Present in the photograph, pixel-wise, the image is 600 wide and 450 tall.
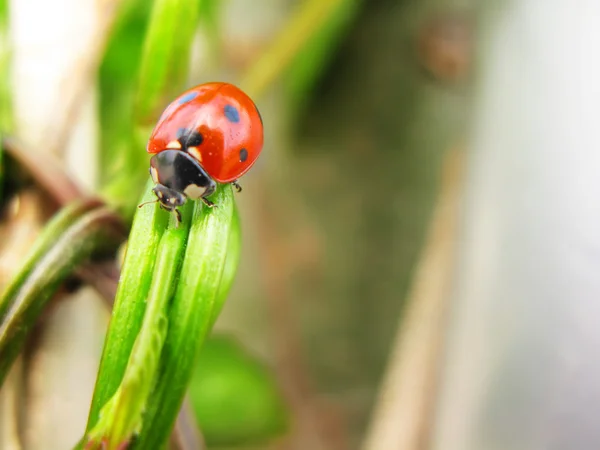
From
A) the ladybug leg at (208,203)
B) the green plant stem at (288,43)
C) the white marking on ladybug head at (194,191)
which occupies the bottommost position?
the ladybug leg at (208,203)

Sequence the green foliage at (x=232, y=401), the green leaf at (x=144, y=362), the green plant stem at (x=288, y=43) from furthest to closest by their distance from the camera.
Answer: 1. the green foliage at (x=232, y=401)
2. the green plant stem at (x=288, y=43)
3. the green leaf at (x=144, y=362)

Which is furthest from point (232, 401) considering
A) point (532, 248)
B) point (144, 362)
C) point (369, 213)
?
point (144, 362)

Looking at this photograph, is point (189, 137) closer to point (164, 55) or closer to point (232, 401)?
point (164, 55)

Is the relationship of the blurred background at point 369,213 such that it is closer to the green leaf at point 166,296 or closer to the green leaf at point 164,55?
the green leaf at point 164,55

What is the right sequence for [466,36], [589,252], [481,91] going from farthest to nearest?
[466,36] < [481,91] < [589,252]

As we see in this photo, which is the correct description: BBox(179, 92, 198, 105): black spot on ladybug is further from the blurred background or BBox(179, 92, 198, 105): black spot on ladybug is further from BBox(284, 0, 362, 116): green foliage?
BBox(284, 0, 362, 116): green foliage

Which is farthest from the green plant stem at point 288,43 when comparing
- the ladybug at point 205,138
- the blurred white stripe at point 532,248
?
the ladybug at point 205,138

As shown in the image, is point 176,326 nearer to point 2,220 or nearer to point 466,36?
point 2,220

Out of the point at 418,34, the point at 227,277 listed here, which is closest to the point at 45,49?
the point at 227,277
